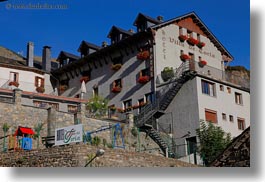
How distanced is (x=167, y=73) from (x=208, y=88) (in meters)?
2.61

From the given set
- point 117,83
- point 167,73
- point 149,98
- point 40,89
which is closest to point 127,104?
point 117,83

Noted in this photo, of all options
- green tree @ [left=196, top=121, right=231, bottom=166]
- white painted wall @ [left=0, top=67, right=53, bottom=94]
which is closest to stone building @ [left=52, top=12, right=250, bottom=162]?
green tree @ [left=196, top=121, right=231, bottom=166]

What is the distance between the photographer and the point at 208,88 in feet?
53.6

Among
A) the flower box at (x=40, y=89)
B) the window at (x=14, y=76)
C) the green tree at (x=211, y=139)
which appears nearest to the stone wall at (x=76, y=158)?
the green tree at (x=211, y=139)

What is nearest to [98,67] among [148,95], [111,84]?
[111,84]

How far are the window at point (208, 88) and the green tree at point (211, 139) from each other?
1017 mm

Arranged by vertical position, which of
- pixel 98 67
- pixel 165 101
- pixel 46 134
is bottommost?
pixel 46 134

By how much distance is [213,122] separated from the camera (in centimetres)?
1538

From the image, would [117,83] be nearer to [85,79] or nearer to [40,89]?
[85,79]

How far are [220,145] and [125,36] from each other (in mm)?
7445

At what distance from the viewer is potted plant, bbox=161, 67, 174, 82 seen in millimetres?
18456

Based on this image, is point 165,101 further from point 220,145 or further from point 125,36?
point 220,145

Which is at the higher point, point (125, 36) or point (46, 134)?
point (125, 36)

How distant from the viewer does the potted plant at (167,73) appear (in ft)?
60.6
